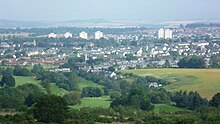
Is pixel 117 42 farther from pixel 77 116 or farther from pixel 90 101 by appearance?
pixel 77 116

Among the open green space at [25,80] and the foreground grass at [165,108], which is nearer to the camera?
the foreground grass at [165,108]

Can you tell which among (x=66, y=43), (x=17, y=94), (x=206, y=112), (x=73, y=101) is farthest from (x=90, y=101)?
(x=66, y=43)

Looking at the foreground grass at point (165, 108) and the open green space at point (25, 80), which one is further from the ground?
the foreground grass at point (165, 108)

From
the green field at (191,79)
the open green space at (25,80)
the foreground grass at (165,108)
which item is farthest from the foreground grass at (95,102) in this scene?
the open green space at (25,80)

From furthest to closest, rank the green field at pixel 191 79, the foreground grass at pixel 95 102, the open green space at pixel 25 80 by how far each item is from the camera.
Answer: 1. the open green space at pixel 25 80
2. the green field at pixel 191 79
3. the foreground grass at pixel 95 102

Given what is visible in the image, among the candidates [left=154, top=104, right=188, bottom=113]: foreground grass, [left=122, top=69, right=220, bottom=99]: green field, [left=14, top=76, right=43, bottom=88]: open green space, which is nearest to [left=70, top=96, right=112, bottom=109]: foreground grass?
[left=154, top=104, right=188, bottom=113]: foreground grass

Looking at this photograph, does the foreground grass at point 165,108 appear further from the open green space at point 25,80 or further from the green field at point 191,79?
the open green space at point 25,80

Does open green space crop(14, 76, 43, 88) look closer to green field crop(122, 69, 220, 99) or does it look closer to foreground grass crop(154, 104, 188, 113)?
green field crop(122, 69, 220, 99)

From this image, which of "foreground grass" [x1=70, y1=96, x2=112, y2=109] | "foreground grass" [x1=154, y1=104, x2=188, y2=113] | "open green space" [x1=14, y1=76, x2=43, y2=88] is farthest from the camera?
"open green space" [x1=14, y1=76, x2=43, y2=88]

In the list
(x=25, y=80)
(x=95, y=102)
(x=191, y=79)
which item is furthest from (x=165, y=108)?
(x=25, y=80)
